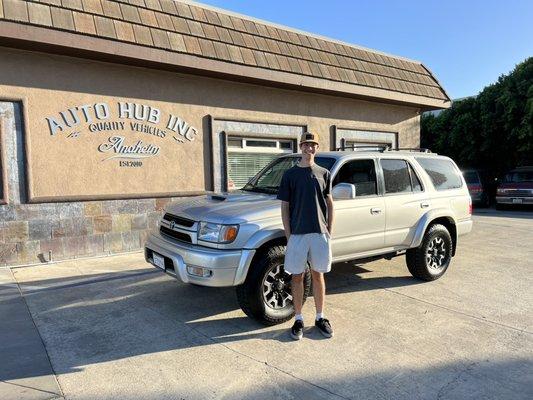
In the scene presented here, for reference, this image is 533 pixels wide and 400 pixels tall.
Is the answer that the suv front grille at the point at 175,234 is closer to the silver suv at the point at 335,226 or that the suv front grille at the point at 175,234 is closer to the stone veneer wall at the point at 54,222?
the silver suv at the point at 335,226

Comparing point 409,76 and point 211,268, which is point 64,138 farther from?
point 409,76

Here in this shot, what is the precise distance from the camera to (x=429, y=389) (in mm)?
3365

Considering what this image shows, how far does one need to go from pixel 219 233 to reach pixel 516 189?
616 inches

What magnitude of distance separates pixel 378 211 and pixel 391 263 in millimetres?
→ 2191

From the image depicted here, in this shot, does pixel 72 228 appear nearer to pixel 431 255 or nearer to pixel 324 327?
pixel 324 327

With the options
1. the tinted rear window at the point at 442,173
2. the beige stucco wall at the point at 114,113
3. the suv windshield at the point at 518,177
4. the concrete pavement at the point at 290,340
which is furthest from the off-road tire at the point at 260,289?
the suv windshield at the point at 518,177

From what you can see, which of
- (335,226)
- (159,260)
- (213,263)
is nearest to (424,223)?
(335,226)

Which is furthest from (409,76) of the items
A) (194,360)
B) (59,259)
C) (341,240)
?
(194,360)

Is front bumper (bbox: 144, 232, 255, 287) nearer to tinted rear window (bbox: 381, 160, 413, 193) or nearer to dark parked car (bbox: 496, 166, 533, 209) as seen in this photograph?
tinted rear window (bbox: 381, 160, 413, 193)

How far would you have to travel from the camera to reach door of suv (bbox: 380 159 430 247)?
225 inches

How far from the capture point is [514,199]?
54.3 ft

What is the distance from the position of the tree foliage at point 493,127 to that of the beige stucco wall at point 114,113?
444 inches

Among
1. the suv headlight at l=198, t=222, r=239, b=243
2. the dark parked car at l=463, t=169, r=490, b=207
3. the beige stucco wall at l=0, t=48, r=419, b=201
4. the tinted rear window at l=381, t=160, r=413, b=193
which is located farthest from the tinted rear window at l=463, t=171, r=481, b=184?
the suv headlight at l=198, t=222, r=239, b=243

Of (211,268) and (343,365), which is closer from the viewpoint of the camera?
(343,365)
